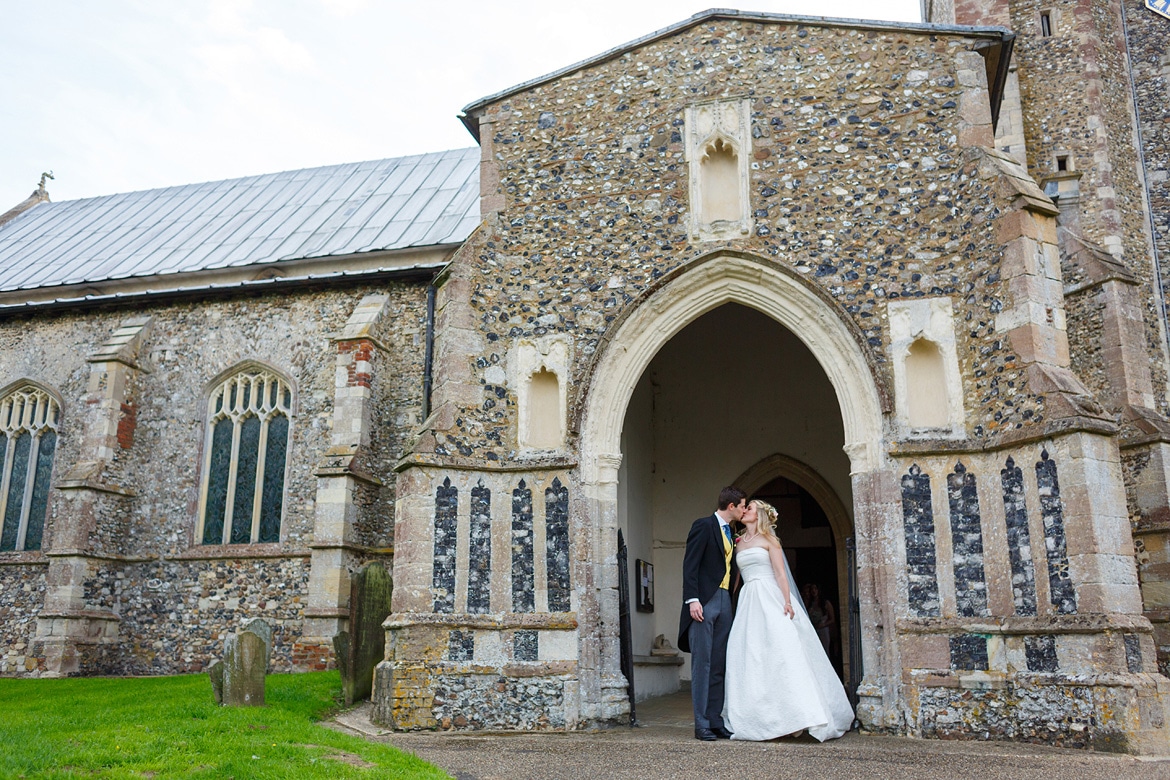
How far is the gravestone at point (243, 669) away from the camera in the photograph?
7.98 metres

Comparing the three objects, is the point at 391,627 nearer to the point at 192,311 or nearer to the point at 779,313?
the point at 779,313

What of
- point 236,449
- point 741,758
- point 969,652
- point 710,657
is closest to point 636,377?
point 710,657

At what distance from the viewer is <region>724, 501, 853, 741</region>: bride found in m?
7.20

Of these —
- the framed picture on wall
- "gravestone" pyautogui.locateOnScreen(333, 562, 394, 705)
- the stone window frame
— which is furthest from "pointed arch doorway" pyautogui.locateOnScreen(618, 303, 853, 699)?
the stone window frame

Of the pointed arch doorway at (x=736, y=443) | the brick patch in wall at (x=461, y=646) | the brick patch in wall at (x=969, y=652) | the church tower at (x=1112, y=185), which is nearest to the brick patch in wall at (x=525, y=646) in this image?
the brick patch in wall at (x=461, y=646)

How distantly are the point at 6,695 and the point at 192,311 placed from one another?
237 inches

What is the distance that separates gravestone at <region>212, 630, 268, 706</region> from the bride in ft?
12.9

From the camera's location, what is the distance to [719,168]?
31.1 feet

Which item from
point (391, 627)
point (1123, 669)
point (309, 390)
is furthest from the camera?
point (309, 390)

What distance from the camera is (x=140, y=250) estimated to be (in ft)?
56.2

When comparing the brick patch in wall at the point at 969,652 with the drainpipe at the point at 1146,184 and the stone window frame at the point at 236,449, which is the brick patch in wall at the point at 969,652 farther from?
the stone window frame at the point at 236,449

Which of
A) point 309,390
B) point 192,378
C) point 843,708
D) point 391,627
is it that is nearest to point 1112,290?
point 843,708

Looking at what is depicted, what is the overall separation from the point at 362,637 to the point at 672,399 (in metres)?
6.10

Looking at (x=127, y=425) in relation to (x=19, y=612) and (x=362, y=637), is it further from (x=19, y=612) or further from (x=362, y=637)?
(x=362, y=637)
